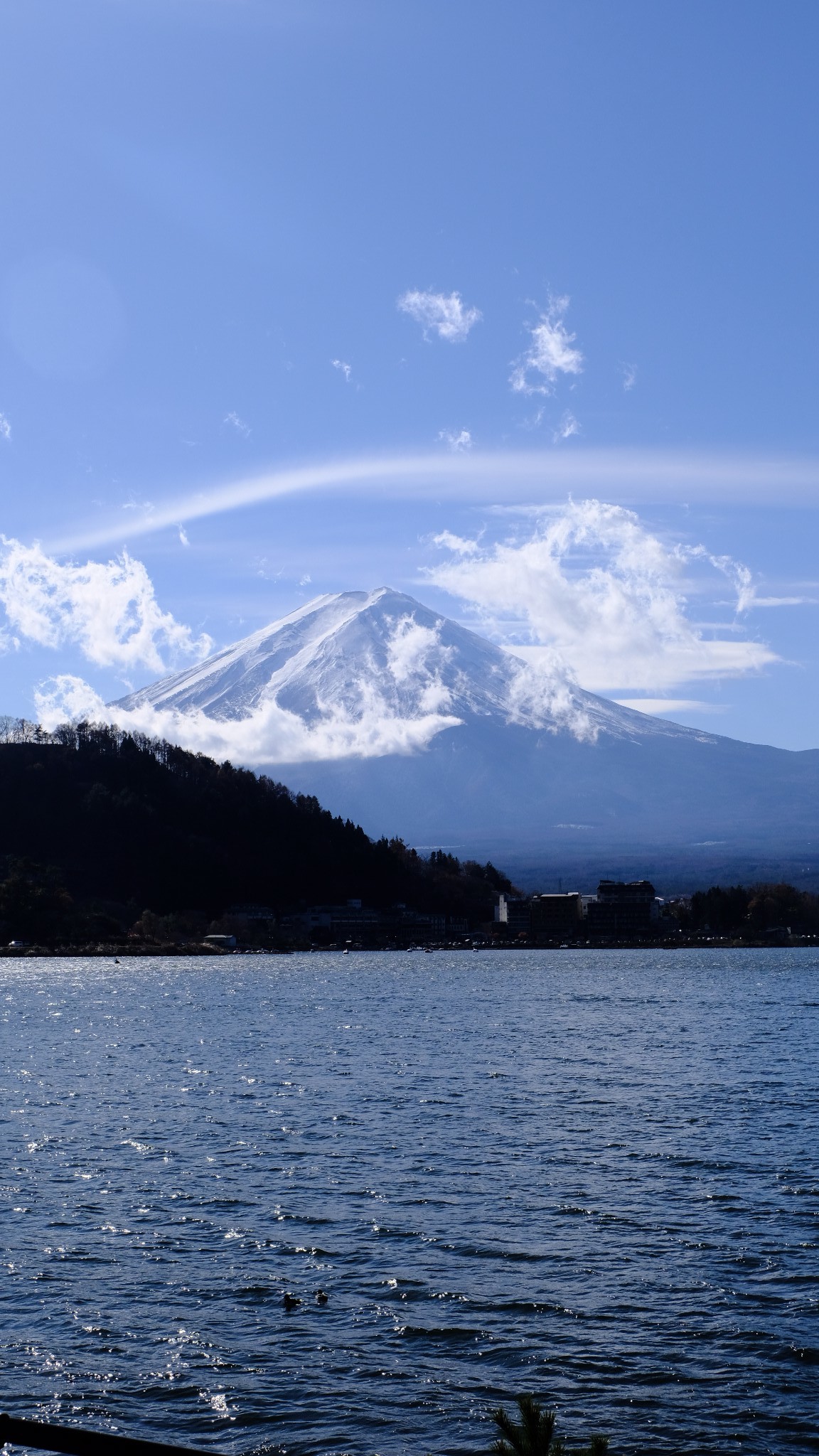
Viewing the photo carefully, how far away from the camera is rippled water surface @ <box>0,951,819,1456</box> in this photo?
15.5 meters

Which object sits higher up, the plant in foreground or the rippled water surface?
the plant in foreground

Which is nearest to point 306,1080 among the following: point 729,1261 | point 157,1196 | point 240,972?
point 157,1196

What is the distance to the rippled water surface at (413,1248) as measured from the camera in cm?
1553

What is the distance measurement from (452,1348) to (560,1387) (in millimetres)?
2047

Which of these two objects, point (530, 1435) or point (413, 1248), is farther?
point (413, 1248)

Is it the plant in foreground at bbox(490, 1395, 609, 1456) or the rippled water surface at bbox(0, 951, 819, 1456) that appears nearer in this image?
the plant in foreground at bbox(490, 1395, 609, 1456)

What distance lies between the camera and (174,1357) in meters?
17.0

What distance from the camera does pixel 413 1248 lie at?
72.1 ft

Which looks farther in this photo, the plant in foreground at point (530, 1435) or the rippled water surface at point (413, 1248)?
the rippled water surface at point (413, 1248)

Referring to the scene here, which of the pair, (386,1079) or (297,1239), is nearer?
(297,1239)

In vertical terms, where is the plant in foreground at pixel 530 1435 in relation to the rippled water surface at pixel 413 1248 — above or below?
above

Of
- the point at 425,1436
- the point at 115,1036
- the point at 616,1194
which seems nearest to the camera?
the point at 425,1436

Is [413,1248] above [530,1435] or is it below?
below

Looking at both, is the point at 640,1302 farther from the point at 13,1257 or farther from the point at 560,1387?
the point at 13,1257
